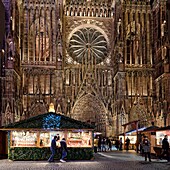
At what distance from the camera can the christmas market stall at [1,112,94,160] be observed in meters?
26.6

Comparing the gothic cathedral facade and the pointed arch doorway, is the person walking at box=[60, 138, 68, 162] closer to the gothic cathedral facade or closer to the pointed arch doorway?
the gothic cathedral facade

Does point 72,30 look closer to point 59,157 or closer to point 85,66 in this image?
point 85,66

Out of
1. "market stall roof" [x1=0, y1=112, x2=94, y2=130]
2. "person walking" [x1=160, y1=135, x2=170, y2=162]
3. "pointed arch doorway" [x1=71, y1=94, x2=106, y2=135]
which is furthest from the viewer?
"pointed arch doorway" [x1=71, y1=94, x2=106, y2=135]

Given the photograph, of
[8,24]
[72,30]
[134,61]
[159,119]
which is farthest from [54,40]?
[159,119]

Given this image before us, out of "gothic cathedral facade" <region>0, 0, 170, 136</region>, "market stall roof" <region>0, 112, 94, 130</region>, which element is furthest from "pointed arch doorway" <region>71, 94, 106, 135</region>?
"market stall roof" <region>0, 112, 94, 130</region>

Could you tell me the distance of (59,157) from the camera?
26969 mm

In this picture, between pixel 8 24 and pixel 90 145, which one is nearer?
pixel 90 145

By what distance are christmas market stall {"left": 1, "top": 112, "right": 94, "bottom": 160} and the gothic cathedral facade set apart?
24.6m

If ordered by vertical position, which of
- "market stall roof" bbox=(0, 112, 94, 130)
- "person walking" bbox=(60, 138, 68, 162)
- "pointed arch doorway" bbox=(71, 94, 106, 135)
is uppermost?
"pointed arch doorway" bbox=(71, 94, 106, 135)

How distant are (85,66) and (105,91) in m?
4.48

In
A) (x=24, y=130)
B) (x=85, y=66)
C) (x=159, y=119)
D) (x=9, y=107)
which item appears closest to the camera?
(x=24, y=130)

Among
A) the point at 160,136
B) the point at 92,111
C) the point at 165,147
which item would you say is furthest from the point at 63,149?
the point at 92,111

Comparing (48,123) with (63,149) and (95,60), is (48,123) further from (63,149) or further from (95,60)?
(95,60)

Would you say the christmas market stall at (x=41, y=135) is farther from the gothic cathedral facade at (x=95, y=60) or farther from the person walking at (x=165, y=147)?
the gothic cathedral facade at (x=95, y=60)
